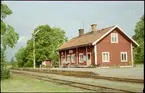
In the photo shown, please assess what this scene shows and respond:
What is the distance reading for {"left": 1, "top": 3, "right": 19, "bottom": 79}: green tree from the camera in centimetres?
2028

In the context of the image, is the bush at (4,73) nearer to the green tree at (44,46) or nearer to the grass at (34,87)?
the grass at (34,87)

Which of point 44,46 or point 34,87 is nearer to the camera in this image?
point 34,87

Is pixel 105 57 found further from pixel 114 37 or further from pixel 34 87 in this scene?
pixel 34 87

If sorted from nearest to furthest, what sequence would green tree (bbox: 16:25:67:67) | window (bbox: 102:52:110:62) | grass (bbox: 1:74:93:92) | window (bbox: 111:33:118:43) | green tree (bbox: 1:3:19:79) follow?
grass (bbox: 1:74:93:92) < green tree (bbox: 1:3:19:79) < window (bbox: 102:52:110:62) < window (bbox: 111:33:118:43) < green tree (bbox: 16:25:67:67)

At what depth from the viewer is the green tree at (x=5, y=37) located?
66.5 feet

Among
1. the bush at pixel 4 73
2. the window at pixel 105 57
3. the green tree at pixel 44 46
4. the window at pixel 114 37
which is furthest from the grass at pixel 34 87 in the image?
the green tree at pixel 44 46

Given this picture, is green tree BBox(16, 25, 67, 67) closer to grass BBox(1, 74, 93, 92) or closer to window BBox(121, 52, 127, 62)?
window BBox(121, 52, 127, 62)

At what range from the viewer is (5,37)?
20953 mm

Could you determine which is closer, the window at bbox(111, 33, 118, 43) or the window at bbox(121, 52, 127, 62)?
the window at bbox(111, 33, 118, 43)

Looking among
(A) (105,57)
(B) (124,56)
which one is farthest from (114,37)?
(A) (105,57)

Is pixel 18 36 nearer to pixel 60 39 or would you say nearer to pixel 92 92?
pixel 92 92

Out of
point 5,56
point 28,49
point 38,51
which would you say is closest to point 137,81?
point 5,56

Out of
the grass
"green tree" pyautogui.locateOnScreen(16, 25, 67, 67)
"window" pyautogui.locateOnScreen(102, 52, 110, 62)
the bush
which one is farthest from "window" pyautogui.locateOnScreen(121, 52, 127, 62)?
the grass

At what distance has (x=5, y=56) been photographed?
2091cm
